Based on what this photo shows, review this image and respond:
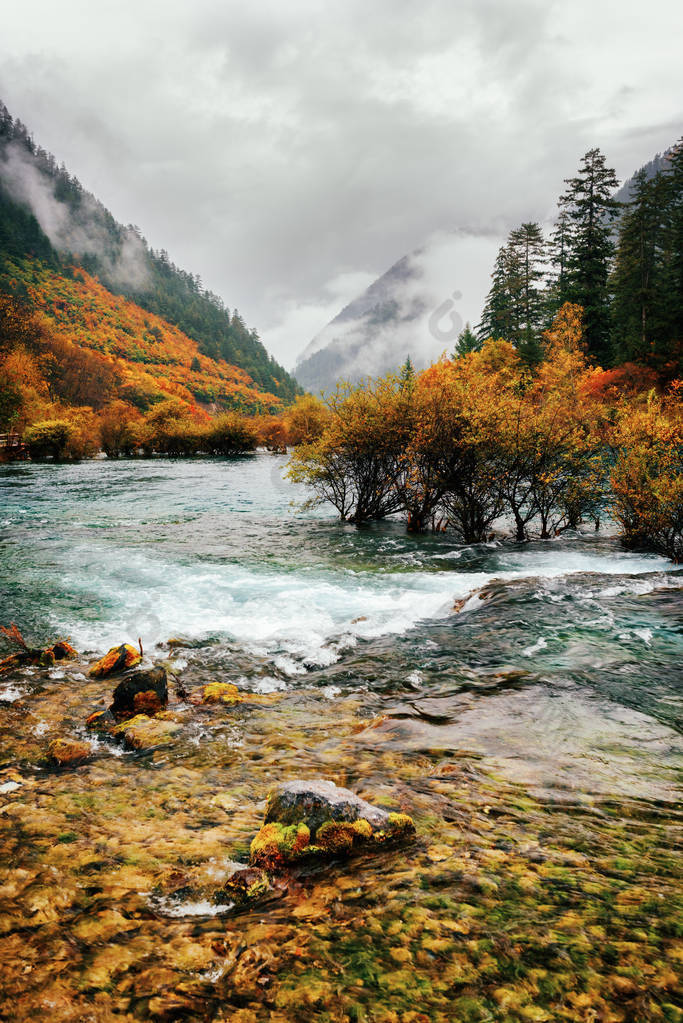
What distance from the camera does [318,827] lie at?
113 inches

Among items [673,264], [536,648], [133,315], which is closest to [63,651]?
[536,648]

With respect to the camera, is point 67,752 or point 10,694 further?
point 10,694

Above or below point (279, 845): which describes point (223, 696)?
below

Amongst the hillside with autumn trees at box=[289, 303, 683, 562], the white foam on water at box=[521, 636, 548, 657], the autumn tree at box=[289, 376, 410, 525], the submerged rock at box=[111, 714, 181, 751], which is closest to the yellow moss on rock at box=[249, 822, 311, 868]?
the submerged rock at box=[111, 714, 181, 751]

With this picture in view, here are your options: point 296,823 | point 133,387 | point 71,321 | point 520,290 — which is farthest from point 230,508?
point 71,321

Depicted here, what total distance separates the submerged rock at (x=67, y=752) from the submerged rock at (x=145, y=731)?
0.35m

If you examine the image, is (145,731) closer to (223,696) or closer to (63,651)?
(223,696)

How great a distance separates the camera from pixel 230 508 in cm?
2367

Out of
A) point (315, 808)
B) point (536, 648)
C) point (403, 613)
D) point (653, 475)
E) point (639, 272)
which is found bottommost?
point (403, 613)

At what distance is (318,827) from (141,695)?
3534mm

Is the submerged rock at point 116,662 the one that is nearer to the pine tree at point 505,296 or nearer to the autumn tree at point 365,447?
the autumn tree at point 365,447

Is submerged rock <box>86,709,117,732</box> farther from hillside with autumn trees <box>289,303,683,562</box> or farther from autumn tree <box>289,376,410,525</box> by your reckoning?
autumn tree <box>289,376,410,525</box>

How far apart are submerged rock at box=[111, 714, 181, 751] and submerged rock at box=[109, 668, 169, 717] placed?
199 millimetres

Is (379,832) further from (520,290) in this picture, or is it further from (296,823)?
(520,290)
